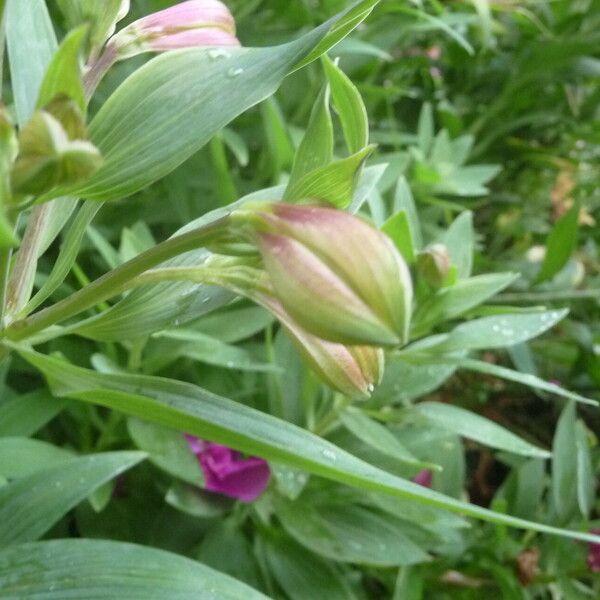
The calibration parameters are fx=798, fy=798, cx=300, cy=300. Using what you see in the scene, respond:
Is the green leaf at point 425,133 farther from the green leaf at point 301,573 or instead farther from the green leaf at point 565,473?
the green leaf at point 301,573

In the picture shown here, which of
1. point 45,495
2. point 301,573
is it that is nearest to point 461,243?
point 301,573

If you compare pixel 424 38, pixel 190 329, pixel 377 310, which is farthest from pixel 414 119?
pixel 377 310

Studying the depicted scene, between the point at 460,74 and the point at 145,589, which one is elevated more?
the point at 145,589

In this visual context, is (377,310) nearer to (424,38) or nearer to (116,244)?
(116,244)

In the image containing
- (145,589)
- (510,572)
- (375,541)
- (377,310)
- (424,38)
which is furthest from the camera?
(424,38)

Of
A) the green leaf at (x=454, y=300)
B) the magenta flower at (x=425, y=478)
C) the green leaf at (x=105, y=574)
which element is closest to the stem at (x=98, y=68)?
the green leaf at (x=105, y=574)
